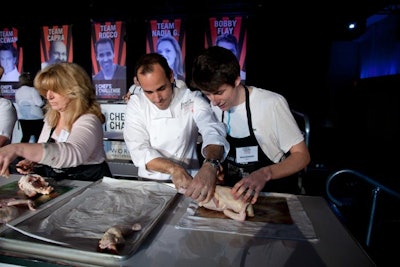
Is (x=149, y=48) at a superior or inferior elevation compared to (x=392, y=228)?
superior

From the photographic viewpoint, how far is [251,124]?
1.86 metres

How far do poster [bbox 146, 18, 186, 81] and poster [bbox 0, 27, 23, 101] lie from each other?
11.7 ft

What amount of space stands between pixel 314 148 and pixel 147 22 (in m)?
4.99

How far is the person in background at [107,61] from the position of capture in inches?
285

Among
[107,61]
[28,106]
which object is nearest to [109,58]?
[107,61]

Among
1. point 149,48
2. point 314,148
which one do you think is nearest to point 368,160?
point 314,148

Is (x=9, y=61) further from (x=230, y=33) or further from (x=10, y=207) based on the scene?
(x=10, y=207)

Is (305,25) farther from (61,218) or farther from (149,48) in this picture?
(61,218)

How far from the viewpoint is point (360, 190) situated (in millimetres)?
4402

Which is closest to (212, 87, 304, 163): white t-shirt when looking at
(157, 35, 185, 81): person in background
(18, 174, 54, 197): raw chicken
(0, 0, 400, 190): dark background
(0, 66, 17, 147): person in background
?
(18, 174, 54, 197): raw chicken

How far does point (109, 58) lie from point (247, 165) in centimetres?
621

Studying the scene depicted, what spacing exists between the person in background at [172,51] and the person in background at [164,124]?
5.04 metres

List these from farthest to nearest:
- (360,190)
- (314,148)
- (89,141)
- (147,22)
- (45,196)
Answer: (314,148) → (147,22) → (360,190) → (89,141) → (45,196)

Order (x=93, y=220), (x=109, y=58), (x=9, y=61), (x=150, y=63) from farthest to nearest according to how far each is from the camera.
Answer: (x=9, y=61) < (x=109, y=58) < (x=150, y=63) < (x=93, y=220)
